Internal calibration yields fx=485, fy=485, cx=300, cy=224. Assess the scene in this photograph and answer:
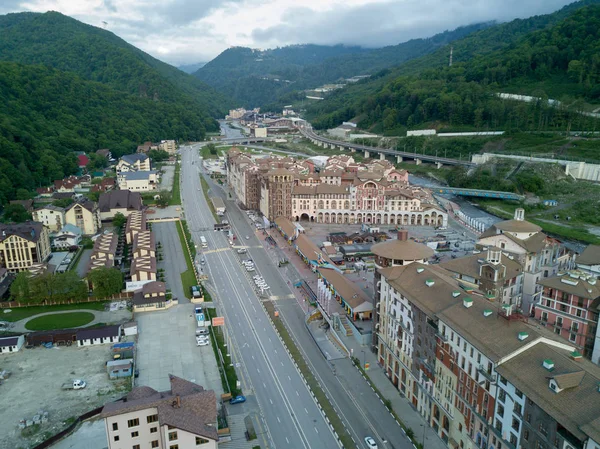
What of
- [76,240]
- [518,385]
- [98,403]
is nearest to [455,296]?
[518,385]

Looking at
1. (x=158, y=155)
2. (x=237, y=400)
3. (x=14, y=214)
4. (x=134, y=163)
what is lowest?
(x=237, y=400)

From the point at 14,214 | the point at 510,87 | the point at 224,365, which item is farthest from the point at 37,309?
the point at 510,87

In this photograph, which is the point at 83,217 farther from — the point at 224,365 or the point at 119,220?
the point at 224,365

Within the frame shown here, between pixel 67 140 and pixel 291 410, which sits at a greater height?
pixel 67 140

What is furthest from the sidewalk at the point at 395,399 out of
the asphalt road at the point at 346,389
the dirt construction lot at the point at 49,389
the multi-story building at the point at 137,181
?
the multi-story building at the point at 137,181

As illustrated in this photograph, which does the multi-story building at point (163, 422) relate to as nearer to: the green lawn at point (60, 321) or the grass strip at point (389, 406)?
the grass strip at point (389, 406)

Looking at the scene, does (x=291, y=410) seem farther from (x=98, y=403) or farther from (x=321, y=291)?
(x=321, y=291)

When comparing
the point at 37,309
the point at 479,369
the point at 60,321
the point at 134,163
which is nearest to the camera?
the point at 479,369
